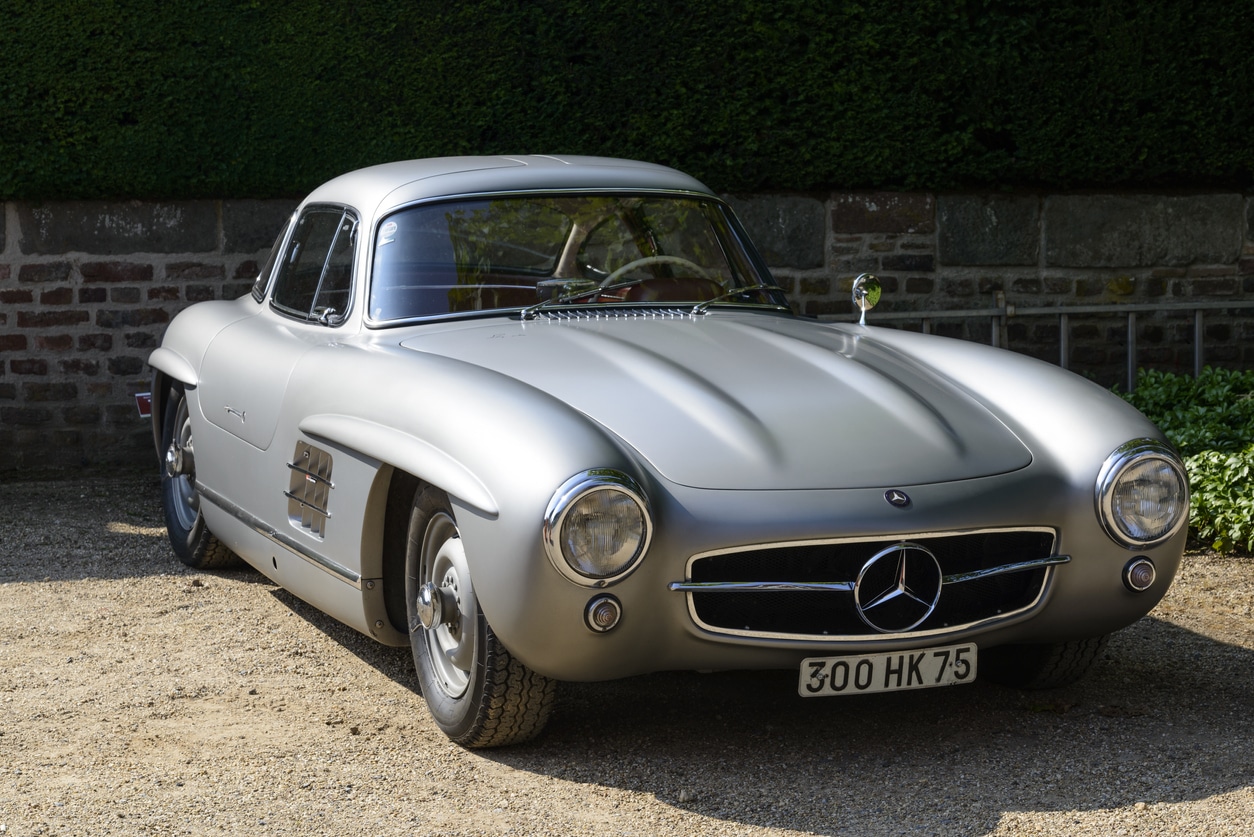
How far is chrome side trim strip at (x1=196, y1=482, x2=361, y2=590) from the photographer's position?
3.83 metres

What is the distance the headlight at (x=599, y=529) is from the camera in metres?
3.01

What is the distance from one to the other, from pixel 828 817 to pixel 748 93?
5826mm

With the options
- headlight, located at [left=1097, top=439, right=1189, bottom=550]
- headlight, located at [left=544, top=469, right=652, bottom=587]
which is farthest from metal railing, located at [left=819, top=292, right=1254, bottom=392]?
headlight, located at [left=544, top=469, right=652, bottom=587]

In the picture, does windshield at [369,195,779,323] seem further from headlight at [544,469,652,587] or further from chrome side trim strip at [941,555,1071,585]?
chrome side trim strip at [941,555,1071,585]

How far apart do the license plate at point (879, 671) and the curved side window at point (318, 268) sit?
197cm

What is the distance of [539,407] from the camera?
10.8 ft

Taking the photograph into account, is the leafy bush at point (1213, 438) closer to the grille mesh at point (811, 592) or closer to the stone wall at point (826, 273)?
the stone wall at point (826, 273)

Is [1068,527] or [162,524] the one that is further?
[162,524]

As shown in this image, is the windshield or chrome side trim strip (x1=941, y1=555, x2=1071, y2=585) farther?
the windshield

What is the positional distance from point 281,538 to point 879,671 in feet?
6.38

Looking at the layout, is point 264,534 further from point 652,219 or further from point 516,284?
point 652,219

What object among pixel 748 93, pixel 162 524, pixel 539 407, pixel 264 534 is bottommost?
pixel 162 524

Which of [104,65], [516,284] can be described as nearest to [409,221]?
[516,284]

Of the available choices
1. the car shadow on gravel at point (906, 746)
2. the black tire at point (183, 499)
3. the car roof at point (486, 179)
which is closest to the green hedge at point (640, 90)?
the black tire at point (183, 499)
